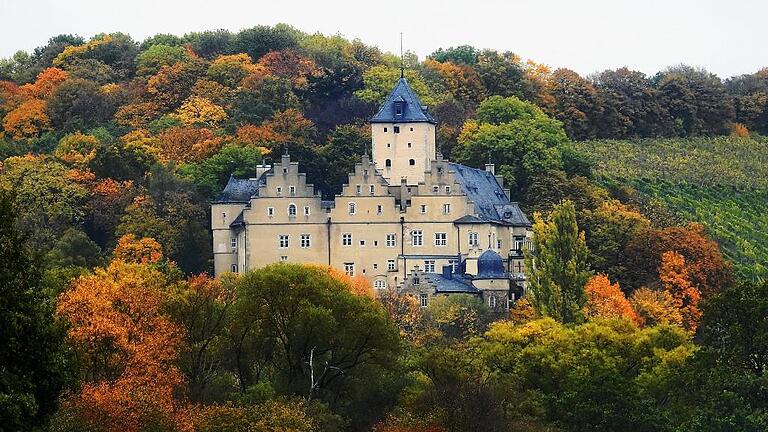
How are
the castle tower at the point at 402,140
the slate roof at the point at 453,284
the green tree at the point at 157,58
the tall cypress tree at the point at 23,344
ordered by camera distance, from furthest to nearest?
the green tree at the point at 157,58, the castle tower at the point at 402,140, the slate roof at the point at 453,284, the tall cypress tree at the point at 23,344

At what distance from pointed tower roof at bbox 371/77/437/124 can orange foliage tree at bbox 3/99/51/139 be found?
3319 cm

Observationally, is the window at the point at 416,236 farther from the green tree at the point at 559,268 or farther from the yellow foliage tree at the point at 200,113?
the yellow foliage tree at the point at 200,113

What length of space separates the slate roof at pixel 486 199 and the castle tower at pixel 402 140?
1609mm

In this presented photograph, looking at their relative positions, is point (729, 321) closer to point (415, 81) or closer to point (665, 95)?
point (415, 81)

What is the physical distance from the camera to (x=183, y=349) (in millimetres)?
73812

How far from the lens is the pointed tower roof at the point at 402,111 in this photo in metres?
108

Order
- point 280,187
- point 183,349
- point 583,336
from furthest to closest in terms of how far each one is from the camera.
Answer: point 280,187 → point 583,336 → point 183,349

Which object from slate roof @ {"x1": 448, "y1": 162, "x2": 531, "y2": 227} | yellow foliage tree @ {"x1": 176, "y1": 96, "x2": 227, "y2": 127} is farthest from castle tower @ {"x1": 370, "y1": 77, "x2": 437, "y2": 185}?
yellow foliage tree @ {"x1": 176, "y1": 96, "x2": 227, "y2": 127}

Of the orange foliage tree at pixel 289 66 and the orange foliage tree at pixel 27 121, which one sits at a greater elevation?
the orange foliage tree at pixel 289 66

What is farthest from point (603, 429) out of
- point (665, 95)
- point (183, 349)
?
point (665, 95)

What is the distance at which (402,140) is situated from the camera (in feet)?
353

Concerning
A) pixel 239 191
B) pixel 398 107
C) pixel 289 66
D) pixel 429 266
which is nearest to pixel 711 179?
pixel 289 66

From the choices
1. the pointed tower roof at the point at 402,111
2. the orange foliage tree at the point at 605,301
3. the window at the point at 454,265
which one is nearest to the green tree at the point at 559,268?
the orange foliage tree at the point at 605,301

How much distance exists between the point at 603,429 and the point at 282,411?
1353cm
